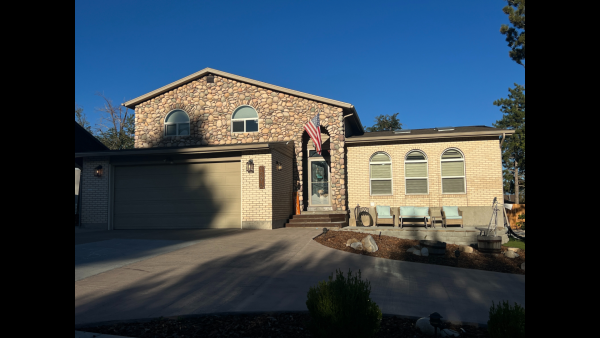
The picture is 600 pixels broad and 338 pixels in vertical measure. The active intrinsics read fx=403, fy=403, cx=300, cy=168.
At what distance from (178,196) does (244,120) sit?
4110mm

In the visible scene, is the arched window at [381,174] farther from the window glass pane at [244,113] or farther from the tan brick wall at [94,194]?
the tan brick wall at [94,194]

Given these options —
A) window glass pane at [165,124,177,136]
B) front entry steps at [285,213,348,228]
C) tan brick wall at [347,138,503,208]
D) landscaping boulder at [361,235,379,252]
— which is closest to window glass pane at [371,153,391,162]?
tan brick wall at [347,138,503,208]

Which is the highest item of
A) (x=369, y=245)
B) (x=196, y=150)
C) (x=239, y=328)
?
(x=196, y=150)

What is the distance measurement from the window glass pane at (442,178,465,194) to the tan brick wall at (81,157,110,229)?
42.1ft

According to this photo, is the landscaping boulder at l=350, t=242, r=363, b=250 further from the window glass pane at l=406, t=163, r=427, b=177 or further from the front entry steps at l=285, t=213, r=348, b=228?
the window glass pane at l=406, t=163, r=427, b=177

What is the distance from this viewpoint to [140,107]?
1791 cm

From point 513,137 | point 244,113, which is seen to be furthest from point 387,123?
point 244,113

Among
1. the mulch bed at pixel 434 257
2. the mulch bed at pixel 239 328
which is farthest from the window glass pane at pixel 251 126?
the mulch bed at pixel 239 328

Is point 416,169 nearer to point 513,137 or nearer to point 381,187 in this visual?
point 381,187

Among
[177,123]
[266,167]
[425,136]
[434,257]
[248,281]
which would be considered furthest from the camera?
[177,123]

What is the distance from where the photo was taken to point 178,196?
1494 cm
